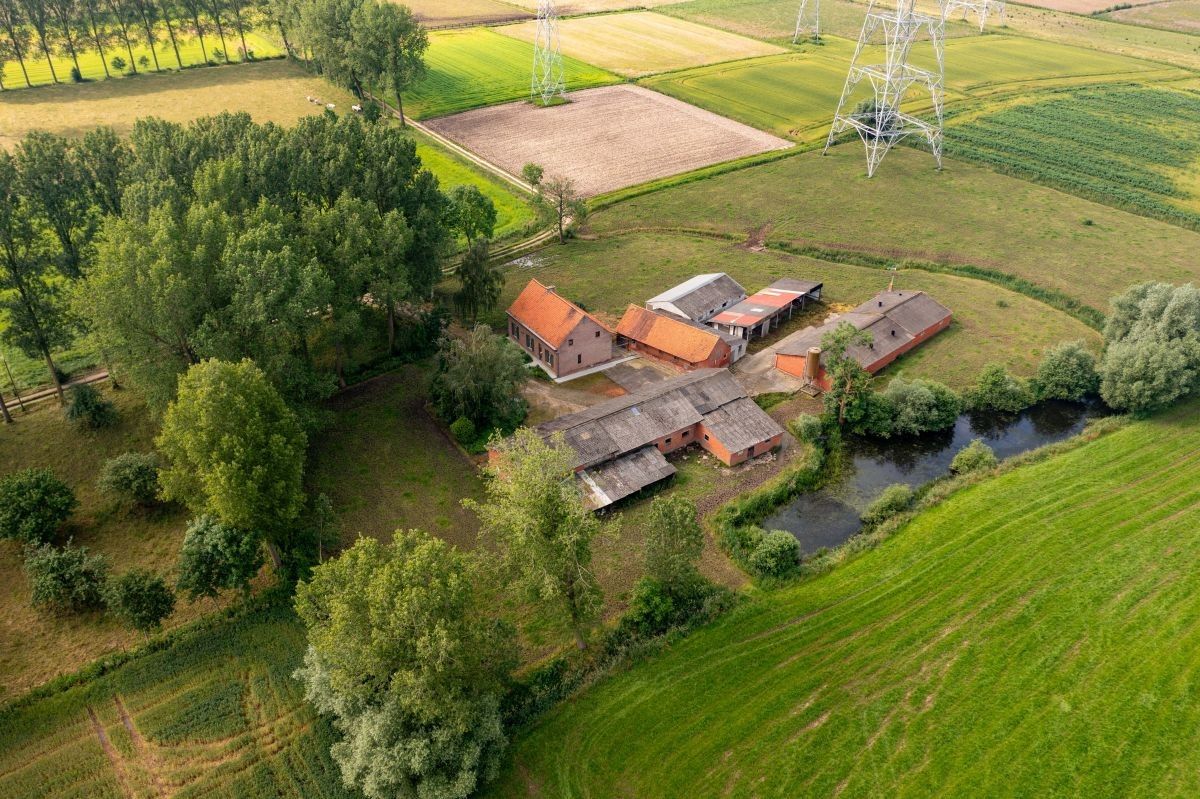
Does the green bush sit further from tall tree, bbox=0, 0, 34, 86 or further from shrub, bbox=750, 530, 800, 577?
tall tree, bbox=0, 0, 34, 86

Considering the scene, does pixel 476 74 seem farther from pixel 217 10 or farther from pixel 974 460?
pixel 974 460

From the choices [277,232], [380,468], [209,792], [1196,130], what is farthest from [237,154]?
[1196,130]

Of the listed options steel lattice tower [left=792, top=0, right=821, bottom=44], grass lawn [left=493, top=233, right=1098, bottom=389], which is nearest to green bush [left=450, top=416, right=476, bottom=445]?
grass lawn [left=493, top=233, right=1098, bottom=389]

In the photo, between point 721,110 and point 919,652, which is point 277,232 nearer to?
point 919,652

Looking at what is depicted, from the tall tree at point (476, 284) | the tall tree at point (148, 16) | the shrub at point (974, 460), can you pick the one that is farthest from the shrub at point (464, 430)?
the tall tree at point (148, 16)

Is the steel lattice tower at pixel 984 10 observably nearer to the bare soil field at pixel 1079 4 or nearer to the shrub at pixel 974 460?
the bare soil field at pixel 1079 4
